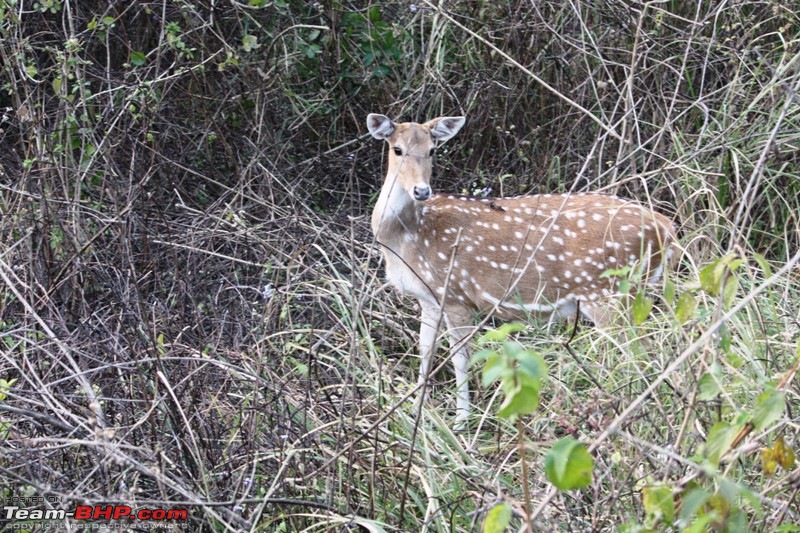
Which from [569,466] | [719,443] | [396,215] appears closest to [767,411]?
[719,443]

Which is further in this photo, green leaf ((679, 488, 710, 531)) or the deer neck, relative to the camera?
the deer neck

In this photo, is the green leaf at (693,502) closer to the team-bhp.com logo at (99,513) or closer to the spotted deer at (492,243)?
the team-bhp.com logo at (99,513)

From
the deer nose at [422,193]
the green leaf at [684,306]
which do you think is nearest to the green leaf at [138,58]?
the deer nose at [422,193]

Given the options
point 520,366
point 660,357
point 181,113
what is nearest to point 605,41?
point 181,113

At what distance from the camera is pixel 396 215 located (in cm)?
539

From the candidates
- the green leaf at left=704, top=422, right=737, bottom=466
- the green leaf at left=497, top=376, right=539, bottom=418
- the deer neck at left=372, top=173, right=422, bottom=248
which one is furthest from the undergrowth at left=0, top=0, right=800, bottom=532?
the green leaf at left=497, top=376, right=539, bottom=418

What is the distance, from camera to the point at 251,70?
6.52 metres

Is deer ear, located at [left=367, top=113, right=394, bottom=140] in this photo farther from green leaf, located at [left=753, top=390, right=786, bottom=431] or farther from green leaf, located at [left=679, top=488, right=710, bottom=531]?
green leaf, located at [left=679, top=488, right=710, bottom=531]

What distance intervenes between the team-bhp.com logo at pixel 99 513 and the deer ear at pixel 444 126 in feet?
9.03

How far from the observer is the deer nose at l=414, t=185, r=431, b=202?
5.04 m

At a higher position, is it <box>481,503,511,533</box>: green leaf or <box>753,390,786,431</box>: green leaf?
<box>753,390,786,431</box>: green leaf

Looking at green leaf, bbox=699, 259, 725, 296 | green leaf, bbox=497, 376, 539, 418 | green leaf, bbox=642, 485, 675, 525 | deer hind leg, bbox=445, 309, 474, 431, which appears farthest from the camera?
deer hind leg, bbox=445, 309, 474, 431

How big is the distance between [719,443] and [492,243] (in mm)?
2941

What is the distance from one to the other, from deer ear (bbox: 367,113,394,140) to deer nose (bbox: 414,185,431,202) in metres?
0.55
